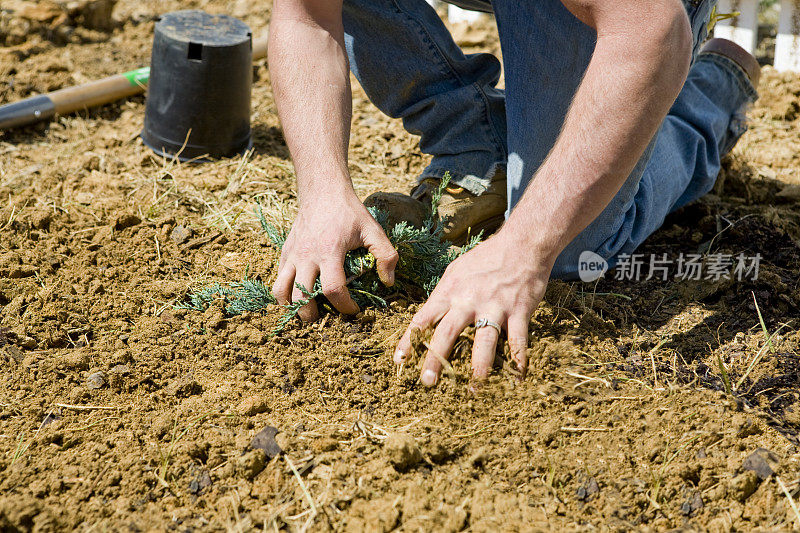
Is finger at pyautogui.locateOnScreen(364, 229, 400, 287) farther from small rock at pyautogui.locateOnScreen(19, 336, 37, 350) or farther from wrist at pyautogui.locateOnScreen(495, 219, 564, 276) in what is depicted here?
small rock at pyautogui.locateOnScreen(19, 336, 37, 350)

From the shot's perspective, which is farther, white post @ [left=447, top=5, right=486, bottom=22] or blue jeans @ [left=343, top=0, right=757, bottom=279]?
white post @ [left=447, top=5, right=486, bottom=22]

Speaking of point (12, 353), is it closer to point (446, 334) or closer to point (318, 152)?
point (318, 152)

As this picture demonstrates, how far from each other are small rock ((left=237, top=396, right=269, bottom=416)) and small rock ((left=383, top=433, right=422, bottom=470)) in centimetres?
36

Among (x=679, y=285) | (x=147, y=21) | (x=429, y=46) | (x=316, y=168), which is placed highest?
(x=429, y=46)

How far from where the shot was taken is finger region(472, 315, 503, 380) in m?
1.78

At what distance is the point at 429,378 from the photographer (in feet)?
6.03

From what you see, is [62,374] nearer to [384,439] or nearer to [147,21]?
[384,439]

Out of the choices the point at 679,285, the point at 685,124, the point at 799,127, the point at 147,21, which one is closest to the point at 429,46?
the point at 685,124

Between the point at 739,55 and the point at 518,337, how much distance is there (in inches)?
80.7

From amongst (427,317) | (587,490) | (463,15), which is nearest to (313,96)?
(427,317)

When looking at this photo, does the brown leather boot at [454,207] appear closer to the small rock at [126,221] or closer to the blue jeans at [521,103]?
the blue jeans at [521,103]

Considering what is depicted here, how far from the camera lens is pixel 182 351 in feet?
6.75

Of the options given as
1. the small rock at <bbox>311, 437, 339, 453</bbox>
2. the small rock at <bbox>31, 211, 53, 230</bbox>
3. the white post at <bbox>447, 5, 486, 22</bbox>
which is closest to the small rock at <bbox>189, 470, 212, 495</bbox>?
the small rock at <bbox>311, 437, 339, 453</bbox>

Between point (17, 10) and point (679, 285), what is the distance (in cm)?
424
